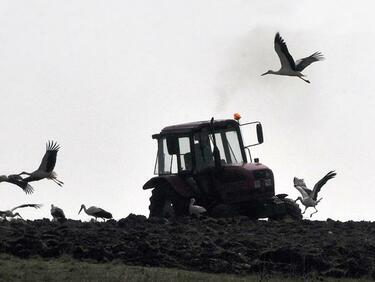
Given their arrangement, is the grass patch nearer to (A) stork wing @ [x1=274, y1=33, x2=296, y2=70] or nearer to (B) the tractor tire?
(B) the tractor tire

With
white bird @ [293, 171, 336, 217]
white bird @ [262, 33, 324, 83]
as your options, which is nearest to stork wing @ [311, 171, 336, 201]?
white bird @ [293, 171, 336, 217]

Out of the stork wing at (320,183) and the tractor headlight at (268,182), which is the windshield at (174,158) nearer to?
the tractor headlight at (268,182)

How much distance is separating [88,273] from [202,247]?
9.94ft

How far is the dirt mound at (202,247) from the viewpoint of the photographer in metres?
19.4

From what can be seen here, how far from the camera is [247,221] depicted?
25234mm

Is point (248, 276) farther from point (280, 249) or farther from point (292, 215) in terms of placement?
point (292, 215)

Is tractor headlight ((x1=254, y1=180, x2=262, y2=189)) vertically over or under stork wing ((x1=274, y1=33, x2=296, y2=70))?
under

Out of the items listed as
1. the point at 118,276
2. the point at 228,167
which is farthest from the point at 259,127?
the point at 118,276

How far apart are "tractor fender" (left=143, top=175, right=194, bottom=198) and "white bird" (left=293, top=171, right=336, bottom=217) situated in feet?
16.4

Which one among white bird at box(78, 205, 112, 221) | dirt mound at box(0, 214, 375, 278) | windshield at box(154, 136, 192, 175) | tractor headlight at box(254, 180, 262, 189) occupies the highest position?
windshield at box(154, 136, 192, 175)

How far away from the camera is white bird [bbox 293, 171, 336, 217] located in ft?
103

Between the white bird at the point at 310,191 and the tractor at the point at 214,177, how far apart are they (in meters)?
3.58

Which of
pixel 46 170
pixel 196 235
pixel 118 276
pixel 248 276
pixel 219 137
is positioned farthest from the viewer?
pixel 46 170

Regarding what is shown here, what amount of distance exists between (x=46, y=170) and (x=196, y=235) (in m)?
9.52
